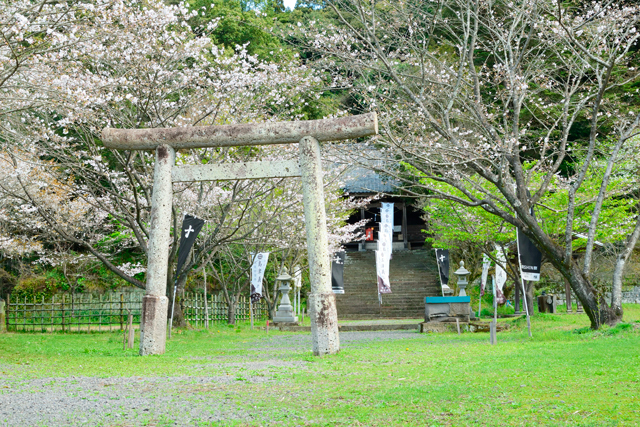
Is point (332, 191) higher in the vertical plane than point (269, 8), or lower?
lower

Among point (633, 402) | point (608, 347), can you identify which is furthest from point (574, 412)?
point (608, 347)

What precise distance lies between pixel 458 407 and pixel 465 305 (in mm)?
12538

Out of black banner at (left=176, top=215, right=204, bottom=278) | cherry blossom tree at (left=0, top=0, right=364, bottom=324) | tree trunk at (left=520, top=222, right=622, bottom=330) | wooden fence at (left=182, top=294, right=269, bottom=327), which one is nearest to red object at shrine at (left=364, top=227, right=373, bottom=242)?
wooden fence at (left=182, top=294, right=269, bottom=327)

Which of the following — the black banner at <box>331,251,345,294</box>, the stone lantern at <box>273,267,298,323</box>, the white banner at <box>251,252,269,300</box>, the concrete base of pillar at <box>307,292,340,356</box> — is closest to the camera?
the concrete base of pillar at <box>307,292,340,356</box>

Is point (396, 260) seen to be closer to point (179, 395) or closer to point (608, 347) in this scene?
point (608, 347)

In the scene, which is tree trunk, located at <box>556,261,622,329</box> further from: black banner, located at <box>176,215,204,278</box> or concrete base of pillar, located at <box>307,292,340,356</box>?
black banner, located at <box>176,215,204,278</box>

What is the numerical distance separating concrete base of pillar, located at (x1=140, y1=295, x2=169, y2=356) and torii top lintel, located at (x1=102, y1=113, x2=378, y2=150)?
2534mm

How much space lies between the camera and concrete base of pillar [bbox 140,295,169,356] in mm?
8789

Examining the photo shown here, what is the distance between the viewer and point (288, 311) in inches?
779

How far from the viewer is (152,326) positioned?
883cm

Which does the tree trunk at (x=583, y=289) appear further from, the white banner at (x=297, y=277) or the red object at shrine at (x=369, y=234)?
the red object at shrine at (x=369, y=234)

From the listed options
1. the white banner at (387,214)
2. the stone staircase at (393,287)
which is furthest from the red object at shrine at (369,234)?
the white banner at (387,214)

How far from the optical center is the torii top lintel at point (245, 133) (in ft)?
28.1

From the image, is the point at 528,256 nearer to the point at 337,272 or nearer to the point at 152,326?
the point at 152,326
